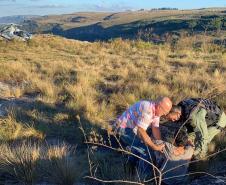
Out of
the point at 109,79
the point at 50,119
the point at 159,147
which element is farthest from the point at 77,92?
the point at 159,147

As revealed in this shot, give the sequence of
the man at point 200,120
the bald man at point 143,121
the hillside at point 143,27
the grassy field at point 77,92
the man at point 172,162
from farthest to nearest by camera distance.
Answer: the hillside at point 143,27
the grassy field at point 77,92
the man at point 200,120
the bald man at point 143,121
the man at point 172,162

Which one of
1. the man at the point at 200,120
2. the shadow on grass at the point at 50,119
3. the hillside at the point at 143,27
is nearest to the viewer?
the man at the point at 200,120

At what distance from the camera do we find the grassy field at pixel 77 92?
7.67 metres

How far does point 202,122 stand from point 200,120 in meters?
0.05

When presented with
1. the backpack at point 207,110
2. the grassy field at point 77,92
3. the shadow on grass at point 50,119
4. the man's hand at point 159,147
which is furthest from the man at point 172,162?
the shadow on grass at point 50,119

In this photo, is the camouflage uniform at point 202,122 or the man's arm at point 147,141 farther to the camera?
the camouflage uniform at point 202,122

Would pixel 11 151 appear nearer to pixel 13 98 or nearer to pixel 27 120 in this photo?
pixel 27 120

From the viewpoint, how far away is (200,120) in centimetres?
675

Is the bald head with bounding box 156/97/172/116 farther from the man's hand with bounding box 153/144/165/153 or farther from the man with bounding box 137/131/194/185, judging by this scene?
the man's hand with bounding box 153/144/165/153

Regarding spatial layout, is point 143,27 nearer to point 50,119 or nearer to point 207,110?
point 50,119

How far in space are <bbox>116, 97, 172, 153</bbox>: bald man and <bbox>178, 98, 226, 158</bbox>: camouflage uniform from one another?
395mm

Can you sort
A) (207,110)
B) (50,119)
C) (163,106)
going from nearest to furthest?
(163,106), (207,110), (50,119)

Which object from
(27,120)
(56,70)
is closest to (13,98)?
(27,120)

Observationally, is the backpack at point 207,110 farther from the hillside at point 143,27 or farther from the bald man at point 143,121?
the hillside at point 143,27
